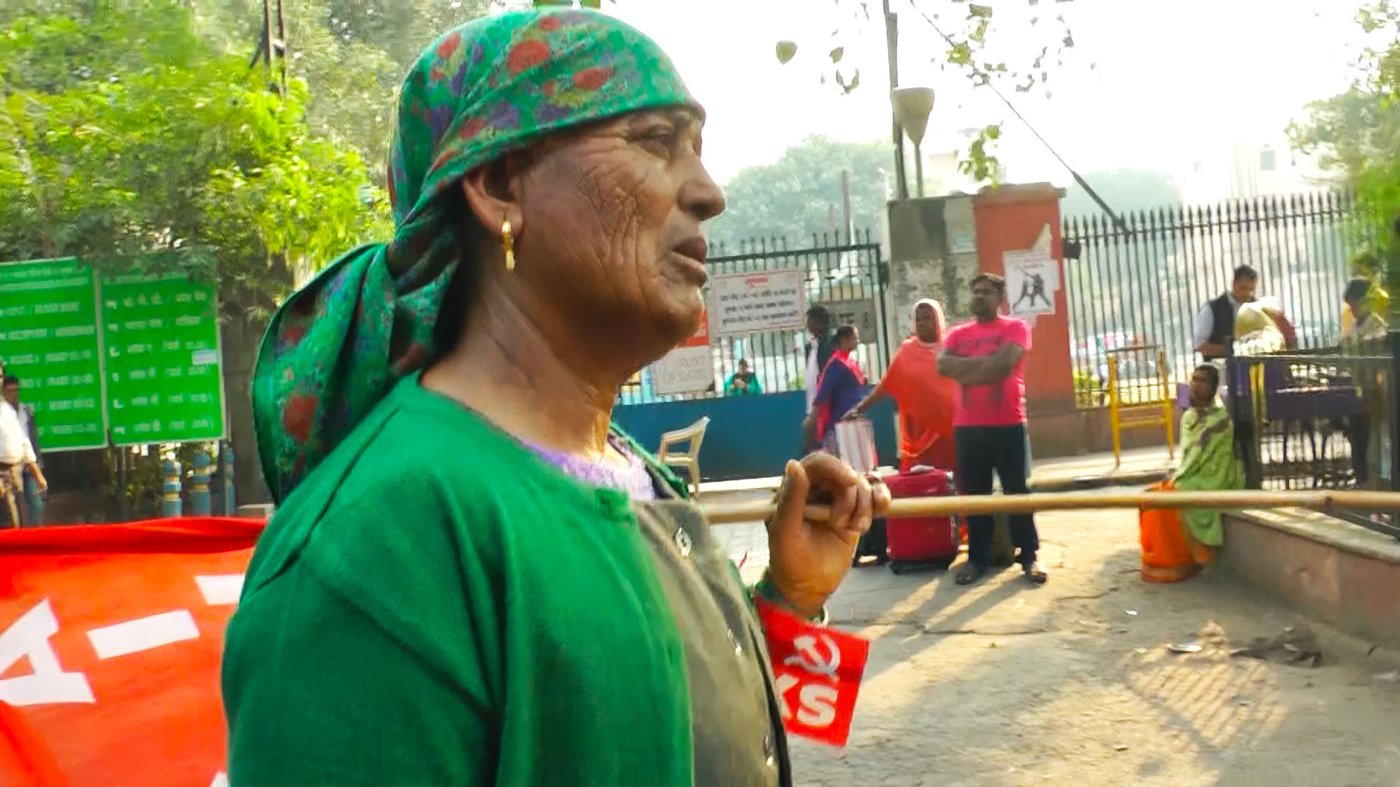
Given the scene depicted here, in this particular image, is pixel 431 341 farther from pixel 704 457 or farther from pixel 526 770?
pixel 704 457

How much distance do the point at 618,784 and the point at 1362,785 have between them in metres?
4.64

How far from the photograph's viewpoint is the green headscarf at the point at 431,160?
141 centimetres

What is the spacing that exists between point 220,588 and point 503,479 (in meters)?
1.75

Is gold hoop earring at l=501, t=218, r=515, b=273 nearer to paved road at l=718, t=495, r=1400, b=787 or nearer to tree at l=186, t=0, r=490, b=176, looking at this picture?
paved road at l=718, t=495, r=1400, b=787

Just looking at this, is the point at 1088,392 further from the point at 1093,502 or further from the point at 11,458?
the point at 1093,502

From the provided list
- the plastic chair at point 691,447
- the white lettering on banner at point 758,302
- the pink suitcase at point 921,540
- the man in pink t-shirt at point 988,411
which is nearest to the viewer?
the man in pink t-shirt at point 988,411

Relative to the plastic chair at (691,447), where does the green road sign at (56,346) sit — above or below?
above

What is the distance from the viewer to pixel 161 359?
13.1 meters

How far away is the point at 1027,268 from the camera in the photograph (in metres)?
15.2

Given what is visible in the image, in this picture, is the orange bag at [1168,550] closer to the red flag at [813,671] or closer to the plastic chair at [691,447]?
the plastic chair at [691,447]

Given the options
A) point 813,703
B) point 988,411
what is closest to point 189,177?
point 988,411

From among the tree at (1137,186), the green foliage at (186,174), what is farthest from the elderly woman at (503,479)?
the tree at (1137,186)

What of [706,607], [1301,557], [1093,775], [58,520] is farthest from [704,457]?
[706,607]

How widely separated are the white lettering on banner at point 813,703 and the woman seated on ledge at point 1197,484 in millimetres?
6974
